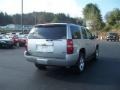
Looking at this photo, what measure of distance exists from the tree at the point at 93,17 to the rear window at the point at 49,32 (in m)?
80.1

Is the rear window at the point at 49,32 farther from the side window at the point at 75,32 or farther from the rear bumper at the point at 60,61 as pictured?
the rear bumper at the point at 60,61

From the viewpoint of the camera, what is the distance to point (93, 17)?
9094 cm

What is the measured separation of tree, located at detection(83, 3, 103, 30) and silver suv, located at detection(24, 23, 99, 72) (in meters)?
80.1

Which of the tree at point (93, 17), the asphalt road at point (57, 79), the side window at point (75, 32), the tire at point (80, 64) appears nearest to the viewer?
the asphalt road at point (57, 79)

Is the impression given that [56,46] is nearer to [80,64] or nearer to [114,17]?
[80,64]

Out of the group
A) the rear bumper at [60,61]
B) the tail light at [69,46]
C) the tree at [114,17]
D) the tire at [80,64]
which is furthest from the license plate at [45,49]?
the tree at [114,17]

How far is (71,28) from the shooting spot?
9.55 m

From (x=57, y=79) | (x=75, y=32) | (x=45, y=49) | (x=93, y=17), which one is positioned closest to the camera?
(x=57, y=79)

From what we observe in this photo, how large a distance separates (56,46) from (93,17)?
83.2 meters

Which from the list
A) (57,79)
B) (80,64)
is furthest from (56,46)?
(80,64)

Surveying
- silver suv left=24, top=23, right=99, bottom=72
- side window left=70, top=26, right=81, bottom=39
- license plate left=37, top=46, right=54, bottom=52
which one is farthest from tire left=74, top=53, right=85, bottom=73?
license plate left=37, top=46, right=54, bottom=52

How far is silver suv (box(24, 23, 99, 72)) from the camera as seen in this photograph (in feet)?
29.6

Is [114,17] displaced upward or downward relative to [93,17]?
downward

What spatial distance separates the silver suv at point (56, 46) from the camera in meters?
9.02
